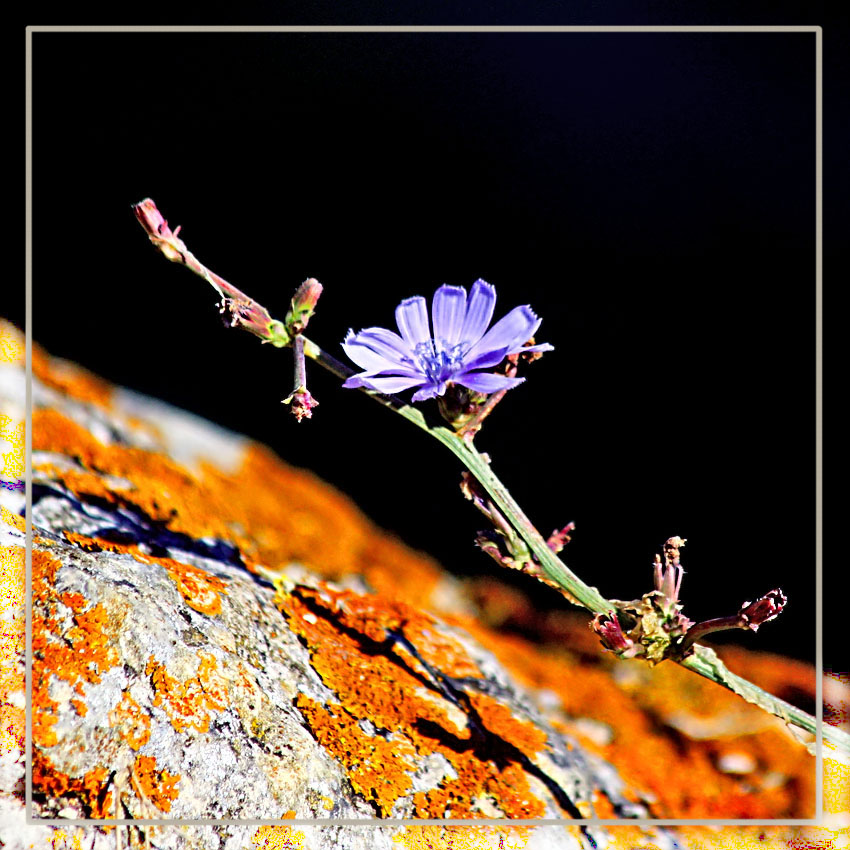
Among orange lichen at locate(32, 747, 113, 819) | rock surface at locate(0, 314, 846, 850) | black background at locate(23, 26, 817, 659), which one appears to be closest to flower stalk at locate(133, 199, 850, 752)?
black background at locate(23, 26, 817, 659)

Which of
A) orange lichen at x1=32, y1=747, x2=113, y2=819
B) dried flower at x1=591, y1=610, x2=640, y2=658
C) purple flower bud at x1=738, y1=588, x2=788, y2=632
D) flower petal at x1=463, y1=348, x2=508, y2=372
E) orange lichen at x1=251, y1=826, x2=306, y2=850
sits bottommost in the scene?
orange lichen at x1=251, y1=826, x2=306, y2=850

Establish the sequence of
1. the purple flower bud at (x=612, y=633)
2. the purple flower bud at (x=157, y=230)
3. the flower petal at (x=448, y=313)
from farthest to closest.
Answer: the flower petal at (x=448, y=313), the purple flower bud at (x=612, y=633), the purple flower bud at (x=157, y=230)

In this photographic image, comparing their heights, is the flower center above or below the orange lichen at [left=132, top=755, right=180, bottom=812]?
above

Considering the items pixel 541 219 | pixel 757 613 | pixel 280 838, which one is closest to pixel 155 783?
pixel 280 838

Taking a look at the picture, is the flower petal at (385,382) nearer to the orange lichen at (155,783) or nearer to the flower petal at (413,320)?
the flower petal at (413,320)

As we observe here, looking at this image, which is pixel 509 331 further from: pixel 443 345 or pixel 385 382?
pixel 385 382

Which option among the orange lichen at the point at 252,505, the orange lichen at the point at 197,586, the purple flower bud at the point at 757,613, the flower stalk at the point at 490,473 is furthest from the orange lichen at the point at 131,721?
the purple flower bud at the point at 757,613

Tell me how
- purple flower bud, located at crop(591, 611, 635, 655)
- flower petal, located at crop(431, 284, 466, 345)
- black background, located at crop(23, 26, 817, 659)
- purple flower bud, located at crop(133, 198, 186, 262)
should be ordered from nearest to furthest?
1. purple flower bud, located at crop(133, 198, 186, 262)
2. purple flower bud, located at crop(591, 611, 635, 655)
3. flower petal, located at crop(431, 284, 466, 345)
4. black background, located at crop(23, 26, 817, 659)

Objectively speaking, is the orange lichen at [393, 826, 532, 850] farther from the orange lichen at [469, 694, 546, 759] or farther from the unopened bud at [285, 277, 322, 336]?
the unopened bud at [285, 277, 322, 336]
